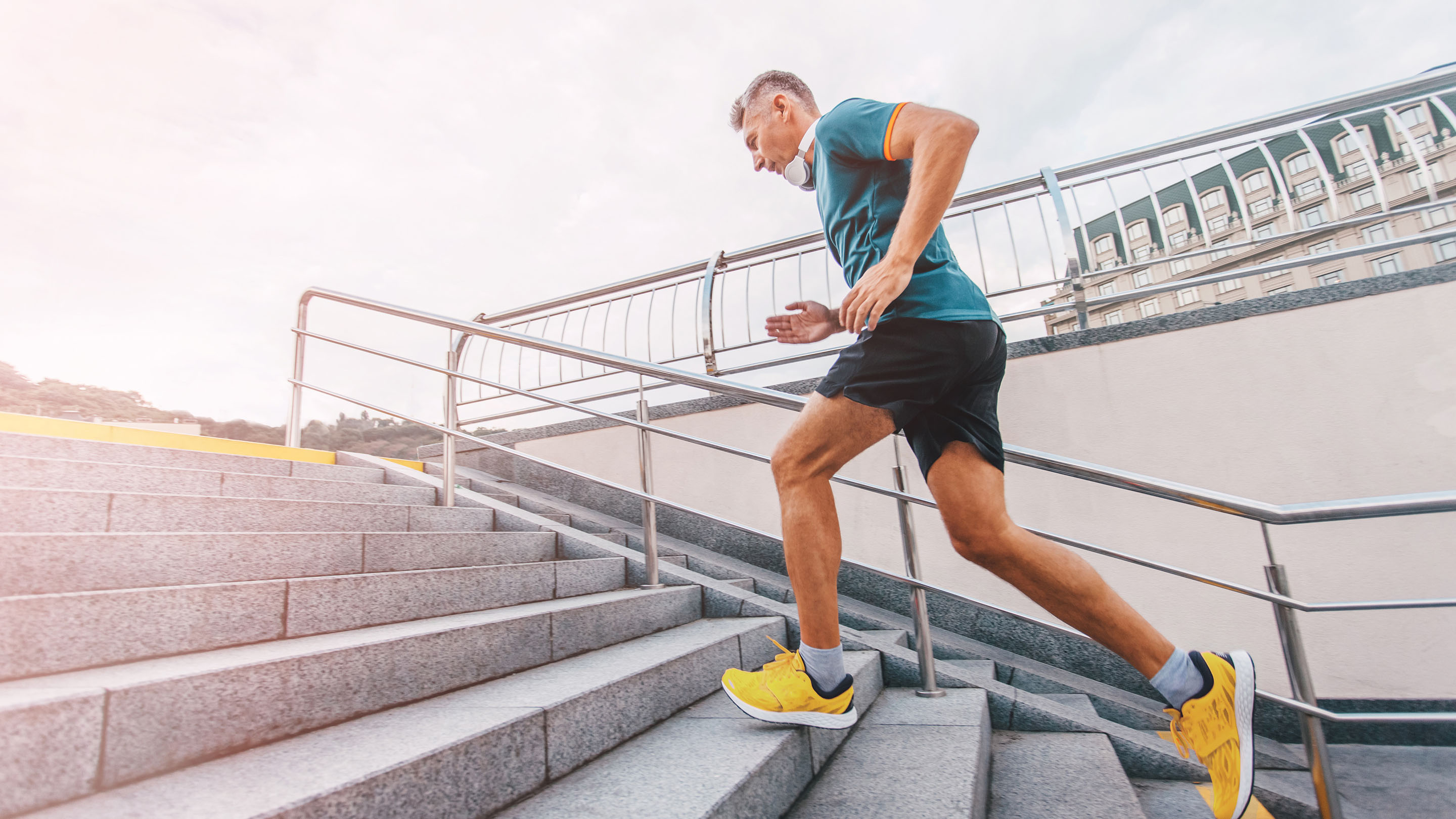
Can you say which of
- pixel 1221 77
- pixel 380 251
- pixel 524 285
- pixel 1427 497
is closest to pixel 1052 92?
pixel 1221 77

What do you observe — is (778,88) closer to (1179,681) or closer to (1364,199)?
(1179,681)

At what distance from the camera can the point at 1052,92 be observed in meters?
7.35

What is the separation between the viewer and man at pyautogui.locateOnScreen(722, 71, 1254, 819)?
122 centimetres

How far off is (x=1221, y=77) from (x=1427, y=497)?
35.0 ft

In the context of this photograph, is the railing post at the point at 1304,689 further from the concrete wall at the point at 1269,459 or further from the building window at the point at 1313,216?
the building window at the point at 1313,216

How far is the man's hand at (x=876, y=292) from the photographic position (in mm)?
1168

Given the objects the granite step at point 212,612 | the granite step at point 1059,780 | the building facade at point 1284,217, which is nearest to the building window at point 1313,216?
the building facade at point 1284,217

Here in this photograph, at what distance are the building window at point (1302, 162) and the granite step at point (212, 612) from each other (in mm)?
3956

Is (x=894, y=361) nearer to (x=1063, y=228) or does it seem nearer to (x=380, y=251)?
(x=1063, y=228)

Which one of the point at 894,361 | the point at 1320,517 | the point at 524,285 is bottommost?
the point at 1320,517

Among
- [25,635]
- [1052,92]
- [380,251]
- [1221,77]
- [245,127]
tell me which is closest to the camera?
[25,635]

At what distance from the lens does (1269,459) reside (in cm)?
269

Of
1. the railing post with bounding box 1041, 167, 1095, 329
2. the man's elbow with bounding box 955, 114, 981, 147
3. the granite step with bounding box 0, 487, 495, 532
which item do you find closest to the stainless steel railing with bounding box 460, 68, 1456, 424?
the railing post with bounding box 1041, 167, 1095, 329

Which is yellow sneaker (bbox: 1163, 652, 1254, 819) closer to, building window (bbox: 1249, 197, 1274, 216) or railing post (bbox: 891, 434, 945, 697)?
railing post (bbox: 891, 434, 945, 697)
